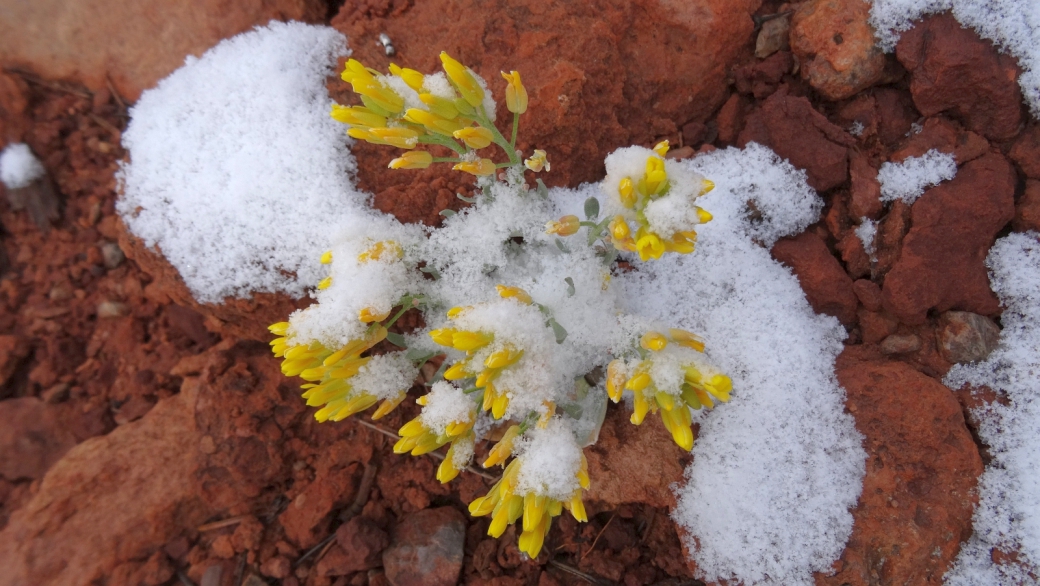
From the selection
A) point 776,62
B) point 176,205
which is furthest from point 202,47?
point 776,62

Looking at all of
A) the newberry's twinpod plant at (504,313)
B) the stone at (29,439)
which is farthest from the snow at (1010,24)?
the stone at (29,439)

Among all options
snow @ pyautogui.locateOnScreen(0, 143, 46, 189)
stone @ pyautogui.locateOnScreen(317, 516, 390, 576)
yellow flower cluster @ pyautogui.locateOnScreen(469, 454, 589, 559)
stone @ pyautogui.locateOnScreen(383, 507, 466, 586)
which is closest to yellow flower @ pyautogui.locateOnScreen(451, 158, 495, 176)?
yellow flower cluster @ pyautogui.locateOnScreen(469, 454, 589, 559)

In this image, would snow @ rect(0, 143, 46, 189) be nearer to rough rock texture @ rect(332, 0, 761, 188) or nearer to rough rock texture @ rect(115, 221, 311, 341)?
rough rock texture @ rect(115, 221, 311, 341)

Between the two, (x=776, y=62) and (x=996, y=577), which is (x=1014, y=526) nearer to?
(x=996, y=577)

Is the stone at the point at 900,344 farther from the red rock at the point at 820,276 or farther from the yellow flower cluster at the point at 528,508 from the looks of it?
the yellow flower cluster at the point at 528,508

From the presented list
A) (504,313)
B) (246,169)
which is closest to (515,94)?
(504,313)
